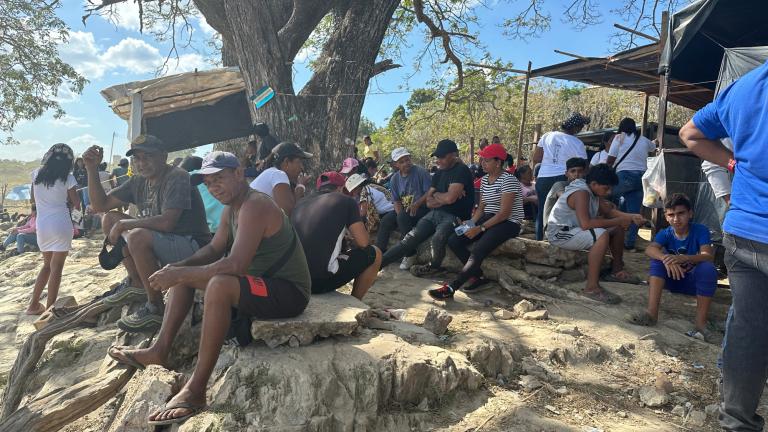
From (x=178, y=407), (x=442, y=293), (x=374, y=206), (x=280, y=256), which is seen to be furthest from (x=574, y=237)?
(x=178, y=407)

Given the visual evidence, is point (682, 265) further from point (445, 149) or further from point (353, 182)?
point (353, 182)

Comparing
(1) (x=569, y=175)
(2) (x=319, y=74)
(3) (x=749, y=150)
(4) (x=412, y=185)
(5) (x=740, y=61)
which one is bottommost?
(4) (x=412, y=185)

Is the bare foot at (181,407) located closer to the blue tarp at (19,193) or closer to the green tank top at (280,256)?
the green tank top at (280,256)

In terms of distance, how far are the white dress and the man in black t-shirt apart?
3.63 m

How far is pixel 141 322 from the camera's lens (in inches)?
138

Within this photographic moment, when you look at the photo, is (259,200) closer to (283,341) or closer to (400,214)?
(283,341)

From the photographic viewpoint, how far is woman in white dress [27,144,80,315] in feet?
16.4

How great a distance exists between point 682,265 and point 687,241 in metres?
0.26

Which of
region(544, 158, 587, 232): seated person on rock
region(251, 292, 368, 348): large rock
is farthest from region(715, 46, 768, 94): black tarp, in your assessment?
region(251, 292, 368, 348): large rock

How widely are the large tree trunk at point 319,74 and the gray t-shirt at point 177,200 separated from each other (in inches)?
105

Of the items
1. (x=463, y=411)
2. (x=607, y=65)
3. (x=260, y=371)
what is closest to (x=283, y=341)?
(x=260, y=371)

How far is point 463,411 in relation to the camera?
278 centimetres

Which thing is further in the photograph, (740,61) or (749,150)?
(740,61)

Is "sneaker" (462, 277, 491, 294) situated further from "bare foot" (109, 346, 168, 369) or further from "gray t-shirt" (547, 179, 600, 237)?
"bare foot" (109, 346, 168, 369)
